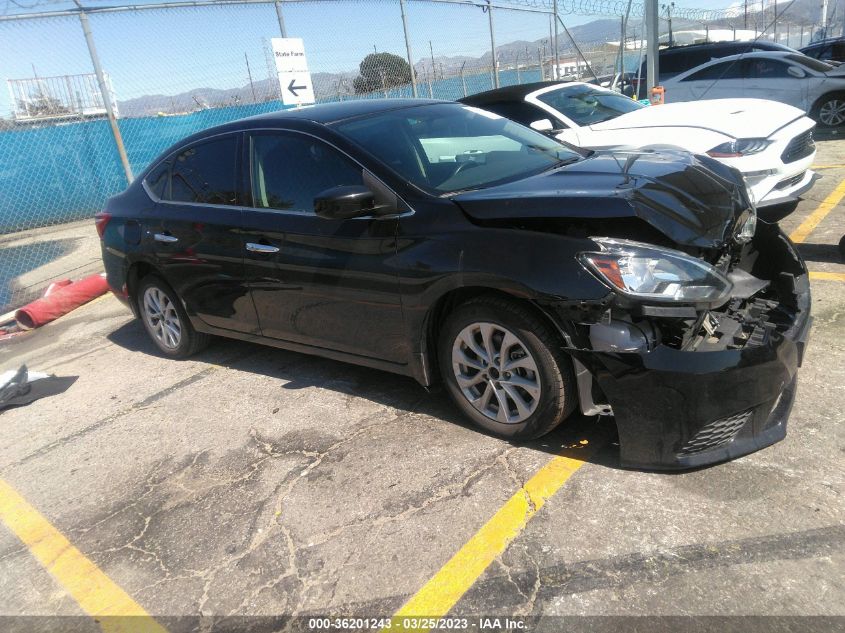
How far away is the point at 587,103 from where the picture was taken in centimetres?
801

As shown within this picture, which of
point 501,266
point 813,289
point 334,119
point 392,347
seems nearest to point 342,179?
point 334,119

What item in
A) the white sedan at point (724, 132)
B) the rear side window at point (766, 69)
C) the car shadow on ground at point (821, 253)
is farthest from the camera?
the rear side window at point (766, 69)

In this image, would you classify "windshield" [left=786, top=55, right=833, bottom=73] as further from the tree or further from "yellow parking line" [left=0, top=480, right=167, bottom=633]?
"yellow parking line" [left=0, top=480, right=167, bottom=633]

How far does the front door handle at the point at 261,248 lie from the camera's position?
3998mm

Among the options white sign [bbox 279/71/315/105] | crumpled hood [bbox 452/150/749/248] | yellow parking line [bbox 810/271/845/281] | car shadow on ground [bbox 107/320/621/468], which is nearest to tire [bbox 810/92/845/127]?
yellow parking line [bbox 810/271/845/281]

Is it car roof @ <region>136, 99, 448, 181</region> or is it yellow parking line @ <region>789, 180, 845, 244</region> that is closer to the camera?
car roof @ <region>136, 99, 448, 181</region>

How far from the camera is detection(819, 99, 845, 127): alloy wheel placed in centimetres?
1202

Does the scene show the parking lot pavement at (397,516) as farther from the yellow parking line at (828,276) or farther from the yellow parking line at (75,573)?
the yellow parking line at (828,276)

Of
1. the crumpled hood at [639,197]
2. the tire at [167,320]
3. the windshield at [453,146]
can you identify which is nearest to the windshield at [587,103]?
the windshield at [453,146]

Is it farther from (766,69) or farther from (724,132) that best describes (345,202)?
(766,69)

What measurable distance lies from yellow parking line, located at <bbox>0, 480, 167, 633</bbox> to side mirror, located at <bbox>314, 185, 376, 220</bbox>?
1950 mm

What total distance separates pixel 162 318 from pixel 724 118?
5269 millimetres

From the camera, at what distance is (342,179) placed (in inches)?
145

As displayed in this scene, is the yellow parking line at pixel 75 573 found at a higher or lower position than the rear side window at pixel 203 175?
lower
